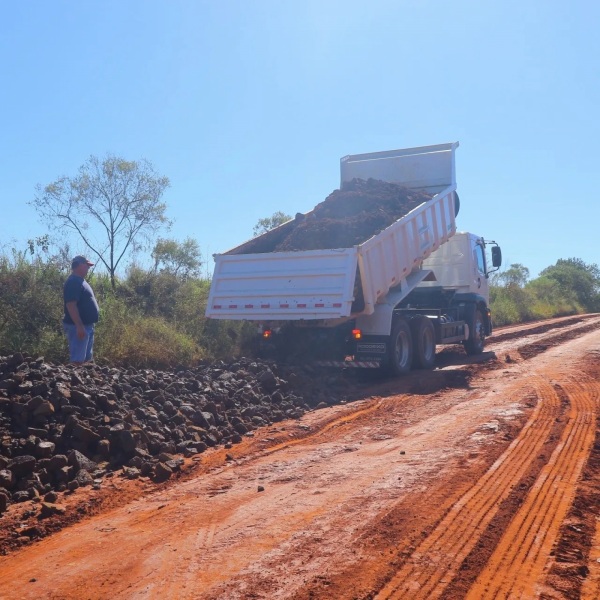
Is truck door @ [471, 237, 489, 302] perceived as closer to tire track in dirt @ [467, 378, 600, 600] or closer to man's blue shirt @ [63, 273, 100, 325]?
tire track in dirt @ [467, 378, 600, 600]

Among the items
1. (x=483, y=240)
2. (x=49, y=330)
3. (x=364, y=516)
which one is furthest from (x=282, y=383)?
(x=483, y=240)

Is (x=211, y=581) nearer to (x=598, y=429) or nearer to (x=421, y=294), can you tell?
(x=598, y=429)

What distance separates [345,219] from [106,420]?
6.34m

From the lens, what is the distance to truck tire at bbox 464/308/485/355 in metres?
16.0

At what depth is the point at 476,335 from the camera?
1616 cm

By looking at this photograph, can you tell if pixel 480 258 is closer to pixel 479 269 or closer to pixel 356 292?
pixel 479 269

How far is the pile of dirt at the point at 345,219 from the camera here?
11758 mm

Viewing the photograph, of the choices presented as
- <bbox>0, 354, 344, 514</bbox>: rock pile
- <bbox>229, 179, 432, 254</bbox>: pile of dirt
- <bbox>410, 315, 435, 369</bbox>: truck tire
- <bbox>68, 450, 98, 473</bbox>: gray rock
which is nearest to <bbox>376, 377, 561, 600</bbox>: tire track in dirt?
<bbox>0, 354, 344, 514</bbox>: rock pile

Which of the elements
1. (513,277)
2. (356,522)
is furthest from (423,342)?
(513,277)

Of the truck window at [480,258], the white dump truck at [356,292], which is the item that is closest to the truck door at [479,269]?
the truck window at [480,258]

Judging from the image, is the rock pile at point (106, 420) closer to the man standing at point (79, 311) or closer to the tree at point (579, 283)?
the man standing at point (79, 311)

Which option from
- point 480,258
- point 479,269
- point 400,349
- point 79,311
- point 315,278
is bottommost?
point 400,349

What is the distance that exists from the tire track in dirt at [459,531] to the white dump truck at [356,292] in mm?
4379

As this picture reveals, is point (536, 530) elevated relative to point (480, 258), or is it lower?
lower
